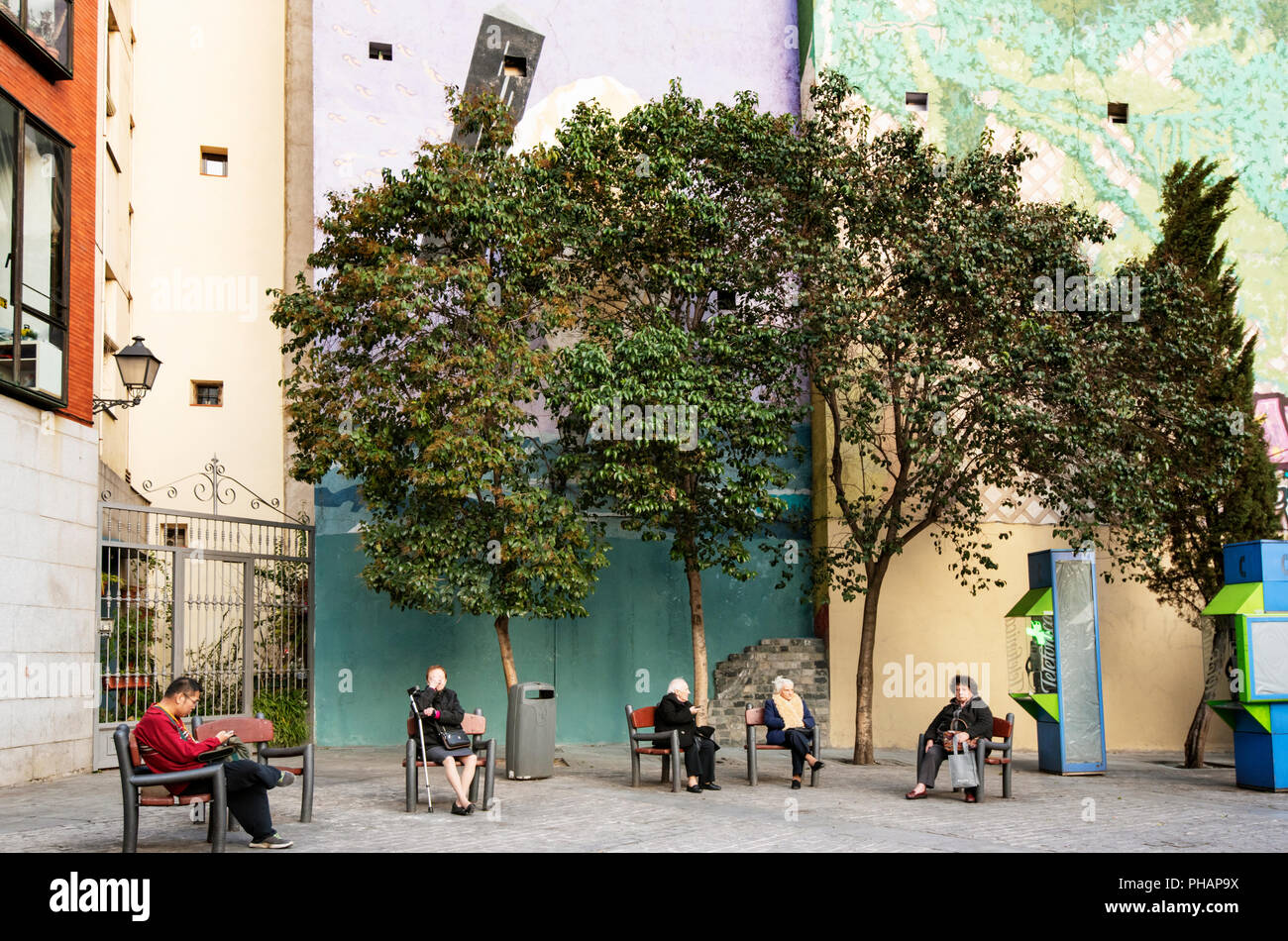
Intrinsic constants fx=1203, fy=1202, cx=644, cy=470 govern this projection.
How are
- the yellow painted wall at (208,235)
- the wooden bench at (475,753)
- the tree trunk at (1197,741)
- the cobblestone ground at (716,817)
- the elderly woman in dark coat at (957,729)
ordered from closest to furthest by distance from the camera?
1. the cobblestone ground at (716,817)
2. the wooden bench at (475,753)
3. the elderly woman in dark coat at (957,729)
4. the tree trunk at (1197,741)
5. the yellow painted wall at (208,235)

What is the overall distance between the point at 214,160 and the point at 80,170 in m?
6.82

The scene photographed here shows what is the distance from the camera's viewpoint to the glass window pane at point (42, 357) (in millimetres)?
12914

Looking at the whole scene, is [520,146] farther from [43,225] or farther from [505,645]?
[505,645]

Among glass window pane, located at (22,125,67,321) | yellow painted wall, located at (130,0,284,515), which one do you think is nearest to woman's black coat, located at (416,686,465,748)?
glass window pane, located at (22,125,67,321)

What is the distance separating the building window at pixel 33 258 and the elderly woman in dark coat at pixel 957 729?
10.3 metres

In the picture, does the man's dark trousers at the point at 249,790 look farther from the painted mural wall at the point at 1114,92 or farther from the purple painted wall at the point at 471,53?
the painted mural wall at the point at 1114,92

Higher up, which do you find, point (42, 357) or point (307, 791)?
point (42, 357)

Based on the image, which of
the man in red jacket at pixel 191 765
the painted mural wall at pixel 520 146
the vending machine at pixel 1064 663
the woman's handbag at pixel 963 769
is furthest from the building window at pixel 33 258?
the vending machine at pixel 1064 663

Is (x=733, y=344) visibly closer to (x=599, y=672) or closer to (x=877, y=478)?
(x=877, y=478)

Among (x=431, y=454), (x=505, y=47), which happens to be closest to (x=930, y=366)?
(x=431, y=454)

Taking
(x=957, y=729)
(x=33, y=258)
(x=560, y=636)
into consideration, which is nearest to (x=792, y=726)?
(x=957, y=729)

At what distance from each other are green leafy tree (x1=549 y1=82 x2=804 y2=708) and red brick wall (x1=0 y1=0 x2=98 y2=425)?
5.57 meters

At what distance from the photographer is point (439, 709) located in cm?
1145

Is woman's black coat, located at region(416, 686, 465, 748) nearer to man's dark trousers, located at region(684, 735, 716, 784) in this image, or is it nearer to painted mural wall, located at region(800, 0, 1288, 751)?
man's dark trousers, located at region(684, 735, 716, 784)
